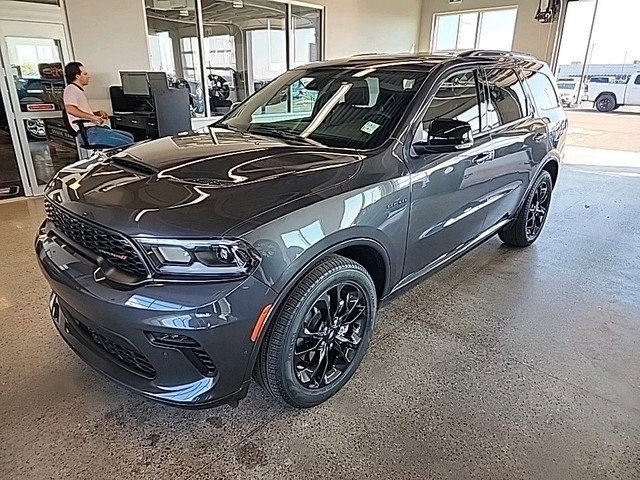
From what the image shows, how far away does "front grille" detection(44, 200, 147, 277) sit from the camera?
1.49 metres

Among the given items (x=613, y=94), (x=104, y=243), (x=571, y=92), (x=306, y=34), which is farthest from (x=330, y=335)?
(x=571, y=92)

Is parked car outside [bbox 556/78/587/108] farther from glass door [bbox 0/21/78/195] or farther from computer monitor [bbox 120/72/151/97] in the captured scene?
glass door [bbox 0/21/78/195]

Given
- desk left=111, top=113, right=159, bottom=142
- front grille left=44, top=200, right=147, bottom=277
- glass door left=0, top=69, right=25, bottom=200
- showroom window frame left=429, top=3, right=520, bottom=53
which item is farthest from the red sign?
showroom window frame left=429, top=3, right=520, bottom=53

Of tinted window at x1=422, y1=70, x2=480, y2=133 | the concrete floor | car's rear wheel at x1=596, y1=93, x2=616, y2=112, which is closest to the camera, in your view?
the concrete floor

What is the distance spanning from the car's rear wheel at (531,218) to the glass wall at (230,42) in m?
5.14

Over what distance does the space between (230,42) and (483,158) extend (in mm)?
6008

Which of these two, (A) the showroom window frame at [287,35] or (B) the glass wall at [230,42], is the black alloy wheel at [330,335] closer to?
(B) the glass wall at [230,42]

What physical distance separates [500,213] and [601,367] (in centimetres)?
117

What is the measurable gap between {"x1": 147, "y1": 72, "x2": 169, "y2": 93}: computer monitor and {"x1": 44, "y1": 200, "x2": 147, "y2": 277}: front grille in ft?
13.9

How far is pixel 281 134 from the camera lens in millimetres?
2371

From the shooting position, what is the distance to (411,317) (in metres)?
2.70

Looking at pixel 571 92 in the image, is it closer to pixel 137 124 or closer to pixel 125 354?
pixel 137 124

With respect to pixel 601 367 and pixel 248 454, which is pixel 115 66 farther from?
pixel 601 367

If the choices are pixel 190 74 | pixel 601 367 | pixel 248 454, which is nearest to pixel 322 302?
pixel 248 454
